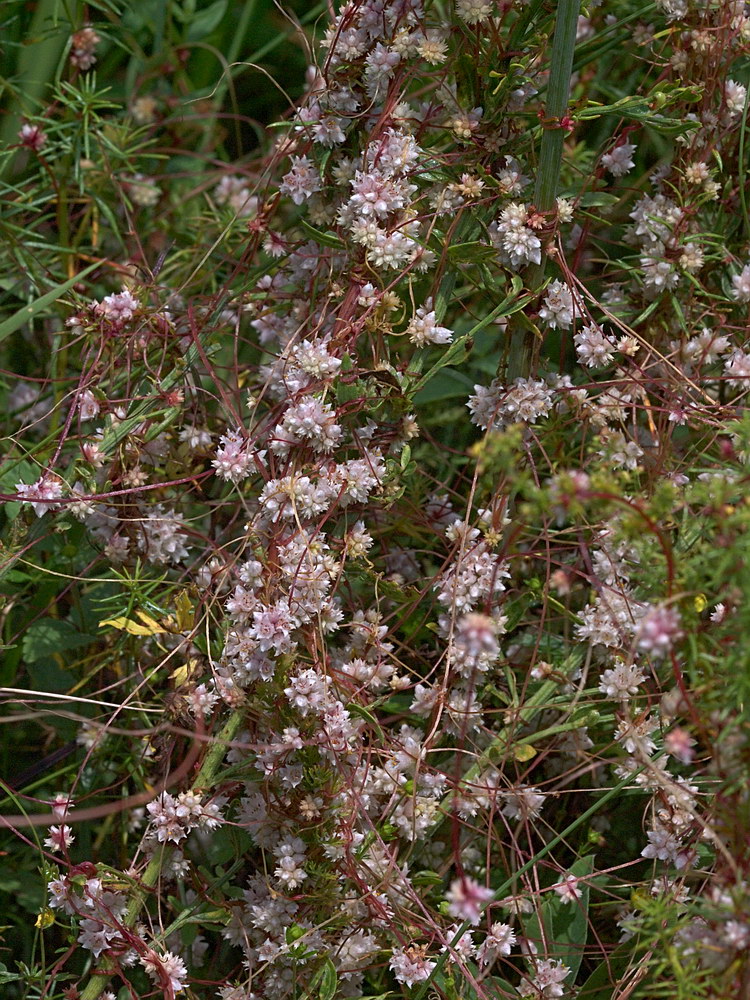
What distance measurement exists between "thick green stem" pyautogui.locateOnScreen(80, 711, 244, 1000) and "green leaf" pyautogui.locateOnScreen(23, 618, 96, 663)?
214mm

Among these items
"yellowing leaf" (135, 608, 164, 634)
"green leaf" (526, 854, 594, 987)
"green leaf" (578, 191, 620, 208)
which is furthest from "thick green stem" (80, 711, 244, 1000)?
"green leaf" (578, 191, 620, 208)

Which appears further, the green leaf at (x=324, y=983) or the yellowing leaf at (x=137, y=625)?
the yellowing leaf at (x=137, y=625)

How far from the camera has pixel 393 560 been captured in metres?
1.15

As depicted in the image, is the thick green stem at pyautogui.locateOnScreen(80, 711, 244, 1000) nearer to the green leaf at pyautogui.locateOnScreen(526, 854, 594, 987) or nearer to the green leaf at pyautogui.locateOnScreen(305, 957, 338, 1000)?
the green leaf at pyautogui.locateOnScreen(305, 957, 338, 1000)

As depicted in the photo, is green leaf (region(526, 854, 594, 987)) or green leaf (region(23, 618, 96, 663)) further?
green leaf (region(23, 618, 96, 663))

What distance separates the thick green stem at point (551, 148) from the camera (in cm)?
89

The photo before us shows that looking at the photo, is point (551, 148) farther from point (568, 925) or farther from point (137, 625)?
point (568, 925)

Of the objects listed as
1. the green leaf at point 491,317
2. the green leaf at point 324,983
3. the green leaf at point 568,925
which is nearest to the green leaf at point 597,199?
the green leaf at point 491,317

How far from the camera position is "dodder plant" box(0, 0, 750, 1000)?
0.94 metres

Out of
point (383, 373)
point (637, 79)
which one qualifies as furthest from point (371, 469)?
point (637, 79)

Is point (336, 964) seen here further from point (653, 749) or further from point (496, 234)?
point (496, 234)

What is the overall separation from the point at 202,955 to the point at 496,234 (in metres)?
0.76

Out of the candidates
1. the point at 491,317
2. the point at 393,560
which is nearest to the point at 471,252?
the point at 491,317

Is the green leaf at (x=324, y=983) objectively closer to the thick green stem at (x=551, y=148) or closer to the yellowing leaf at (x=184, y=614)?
the yellowing leaf at (x=184, y=614)
